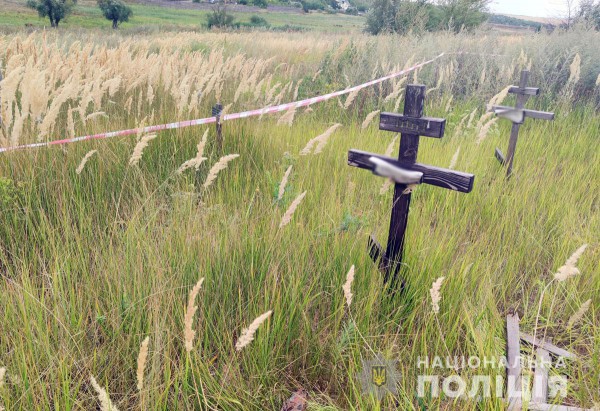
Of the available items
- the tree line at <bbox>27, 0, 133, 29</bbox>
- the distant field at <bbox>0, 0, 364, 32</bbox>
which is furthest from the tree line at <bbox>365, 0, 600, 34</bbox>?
the tree line at <bbox>27, 0, 133, 29</bbox>

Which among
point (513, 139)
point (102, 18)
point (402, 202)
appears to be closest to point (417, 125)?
point (402, 202)

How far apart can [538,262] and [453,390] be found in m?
1.28

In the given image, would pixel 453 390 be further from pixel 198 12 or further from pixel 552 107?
pixel 198 12

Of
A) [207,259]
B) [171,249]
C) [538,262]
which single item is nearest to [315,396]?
[207,259]

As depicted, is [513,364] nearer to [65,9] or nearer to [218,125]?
A: [218,125]

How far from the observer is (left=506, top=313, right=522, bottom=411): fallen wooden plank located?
1442 mm

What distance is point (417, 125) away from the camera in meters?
1.75

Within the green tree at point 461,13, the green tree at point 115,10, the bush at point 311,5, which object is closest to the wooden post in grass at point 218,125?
the green tree at point 461,13

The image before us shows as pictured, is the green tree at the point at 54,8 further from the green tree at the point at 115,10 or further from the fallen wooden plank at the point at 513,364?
the fallen wooden plank at the point at 513,364

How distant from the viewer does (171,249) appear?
189 centimetres

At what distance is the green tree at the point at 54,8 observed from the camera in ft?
117

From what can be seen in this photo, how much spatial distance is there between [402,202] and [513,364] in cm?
76

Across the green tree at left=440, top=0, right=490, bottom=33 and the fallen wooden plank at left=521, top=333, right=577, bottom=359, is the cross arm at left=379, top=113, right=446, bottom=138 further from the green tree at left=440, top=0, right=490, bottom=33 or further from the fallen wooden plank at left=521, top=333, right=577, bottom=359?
the green tree at left=440, top=0, right=490, bottom=33

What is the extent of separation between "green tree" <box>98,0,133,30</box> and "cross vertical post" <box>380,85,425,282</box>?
147ft
